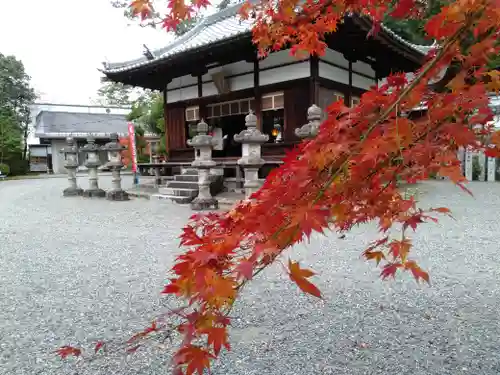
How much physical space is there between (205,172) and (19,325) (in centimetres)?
520

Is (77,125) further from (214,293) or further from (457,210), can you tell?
(214,293)

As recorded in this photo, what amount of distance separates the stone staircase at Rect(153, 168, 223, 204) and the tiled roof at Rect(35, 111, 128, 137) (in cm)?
2112

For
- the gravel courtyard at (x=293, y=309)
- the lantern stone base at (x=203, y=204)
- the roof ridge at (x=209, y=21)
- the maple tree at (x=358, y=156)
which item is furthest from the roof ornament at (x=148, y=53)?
the maple tree at (x=358, y=156)

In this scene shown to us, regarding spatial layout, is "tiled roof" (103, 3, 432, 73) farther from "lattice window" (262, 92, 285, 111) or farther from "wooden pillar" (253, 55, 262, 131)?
"lattice window" (262, 92, 285, 111)

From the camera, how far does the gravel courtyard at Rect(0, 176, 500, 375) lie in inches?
78.8

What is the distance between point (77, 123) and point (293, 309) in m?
30.8

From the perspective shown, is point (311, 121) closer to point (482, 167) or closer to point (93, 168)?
point (93, 168)

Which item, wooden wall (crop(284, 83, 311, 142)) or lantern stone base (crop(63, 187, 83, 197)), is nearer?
wooden wall (crop(284, 83, 311, 142))

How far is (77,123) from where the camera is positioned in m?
28.8

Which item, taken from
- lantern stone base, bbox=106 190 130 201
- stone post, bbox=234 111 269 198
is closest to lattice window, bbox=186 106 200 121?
lantern stone base, bbox=106 190 130 201

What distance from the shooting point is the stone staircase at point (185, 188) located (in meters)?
8.48

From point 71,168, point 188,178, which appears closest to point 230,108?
point 188,178

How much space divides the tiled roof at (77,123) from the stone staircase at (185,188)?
2112 centimetres

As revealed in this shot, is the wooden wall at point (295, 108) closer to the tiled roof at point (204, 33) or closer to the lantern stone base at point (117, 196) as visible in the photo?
the tiled roof at point (204, 33)
